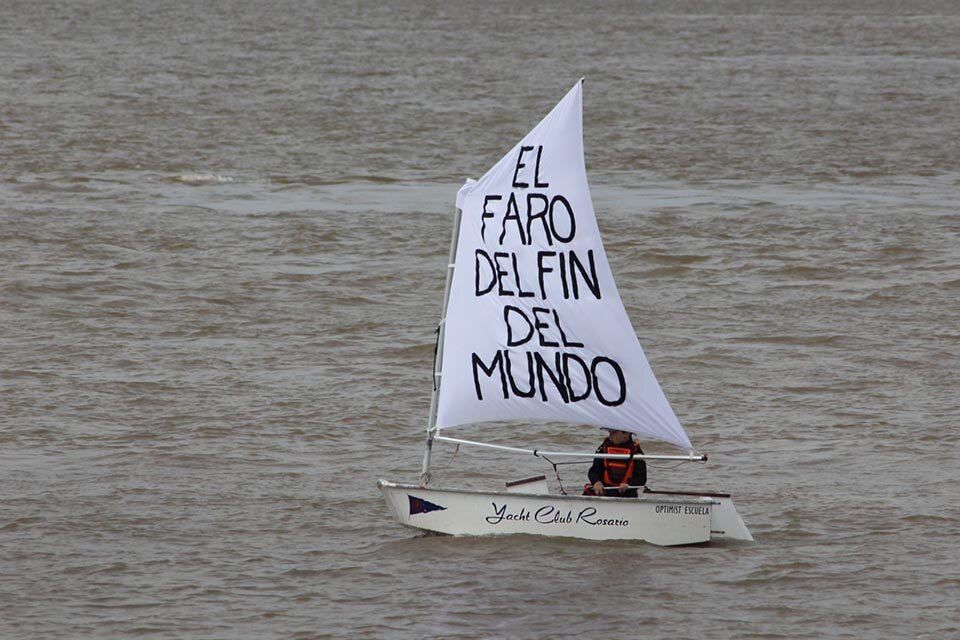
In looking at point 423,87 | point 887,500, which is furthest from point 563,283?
point 423,87

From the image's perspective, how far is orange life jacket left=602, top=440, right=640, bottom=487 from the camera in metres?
16.8

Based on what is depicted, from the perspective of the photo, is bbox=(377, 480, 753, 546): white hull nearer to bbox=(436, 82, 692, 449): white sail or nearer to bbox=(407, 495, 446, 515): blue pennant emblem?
bbox=(407, 495, 446, 515): blue pennant emblem

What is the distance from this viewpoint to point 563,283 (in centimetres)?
1700

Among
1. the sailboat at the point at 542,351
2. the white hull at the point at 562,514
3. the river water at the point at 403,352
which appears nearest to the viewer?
the river water at the point at 403,352

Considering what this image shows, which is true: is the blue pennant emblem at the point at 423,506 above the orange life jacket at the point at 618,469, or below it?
below

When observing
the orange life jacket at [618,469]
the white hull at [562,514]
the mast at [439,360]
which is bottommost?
the white hull at [562,514]

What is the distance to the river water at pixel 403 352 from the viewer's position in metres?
16.1

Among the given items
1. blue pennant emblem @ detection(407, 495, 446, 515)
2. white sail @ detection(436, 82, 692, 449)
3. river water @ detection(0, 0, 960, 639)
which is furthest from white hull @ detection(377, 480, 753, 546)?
white sail @ detection(436, 82, 692, 449)

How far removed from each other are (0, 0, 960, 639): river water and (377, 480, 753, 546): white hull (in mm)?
221

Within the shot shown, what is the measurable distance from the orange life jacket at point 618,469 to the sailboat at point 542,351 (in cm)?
22

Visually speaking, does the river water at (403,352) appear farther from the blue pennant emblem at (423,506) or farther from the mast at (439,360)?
the mast at (439,360)

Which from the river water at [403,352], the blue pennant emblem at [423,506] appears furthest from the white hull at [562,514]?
the river water at [403,352]

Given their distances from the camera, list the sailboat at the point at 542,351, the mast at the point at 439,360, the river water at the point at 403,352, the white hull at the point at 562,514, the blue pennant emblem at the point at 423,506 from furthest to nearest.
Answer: the mast at the point at 439,360
the blue pennant emblem at the point at 423,506
the sailboat at the point at 542,351
the white hull at the point at 562,514
the river water at the point at 403,352

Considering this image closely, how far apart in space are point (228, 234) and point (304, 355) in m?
9.31
